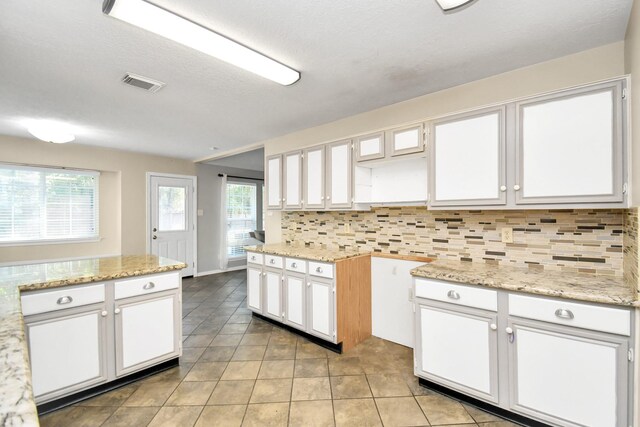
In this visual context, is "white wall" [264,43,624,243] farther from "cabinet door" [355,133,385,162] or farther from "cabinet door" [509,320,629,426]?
"cabinet door" [509,320,629,426]

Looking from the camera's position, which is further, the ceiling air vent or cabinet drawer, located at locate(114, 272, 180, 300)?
the ceiling air vent

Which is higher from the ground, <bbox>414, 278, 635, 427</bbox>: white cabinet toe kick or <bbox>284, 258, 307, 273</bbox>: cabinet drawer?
<bbox>284, 258, 307, 273</bbox>: cabinet drawer

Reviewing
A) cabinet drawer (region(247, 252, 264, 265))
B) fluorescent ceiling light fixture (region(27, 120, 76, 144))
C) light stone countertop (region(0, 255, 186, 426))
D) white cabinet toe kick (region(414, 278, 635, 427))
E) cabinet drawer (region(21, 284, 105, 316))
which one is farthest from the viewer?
cabinet drawer (region(247, 252, 264, 265))

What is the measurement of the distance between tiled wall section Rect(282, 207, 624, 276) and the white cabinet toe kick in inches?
19.8

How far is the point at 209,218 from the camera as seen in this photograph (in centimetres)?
610

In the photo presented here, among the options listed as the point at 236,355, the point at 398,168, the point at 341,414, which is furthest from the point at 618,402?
the point at 236,355

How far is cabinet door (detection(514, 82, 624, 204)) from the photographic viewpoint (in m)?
1.67

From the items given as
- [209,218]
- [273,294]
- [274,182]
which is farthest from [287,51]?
[209,218]

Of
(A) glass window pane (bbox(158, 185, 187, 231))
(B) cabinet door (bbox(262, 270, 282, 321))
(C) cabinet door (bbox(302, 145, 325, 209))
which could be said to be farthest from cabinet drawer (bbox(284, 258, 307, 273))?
(A) glass window pane (bbox(158, 185, 187, 231))

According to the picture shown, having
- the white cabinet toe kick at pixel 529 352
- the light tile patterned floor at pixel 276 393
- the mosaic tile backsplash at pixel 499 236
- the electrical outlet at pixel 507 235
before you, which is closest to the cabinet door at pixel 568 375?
the white cabinet toe kick at pixel 529 352

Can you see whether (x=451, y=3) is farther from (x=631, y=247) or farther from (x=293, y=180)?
(x=293, y=180)

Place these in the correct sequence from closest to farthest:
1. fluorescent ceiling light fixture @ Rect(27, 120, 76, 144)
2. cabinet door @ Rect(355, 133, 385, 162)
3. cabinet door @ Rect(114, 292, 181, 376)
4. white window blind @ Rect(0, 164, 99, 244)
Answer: cabinet door @ Rect(114, 292, 181, 376)
cabinet door @ Rect(355, 133, 385, 162)
fluorescent ceiling light fixture @ Rect(27, 120, 76, 144)
white window blind @ Rect(0, 164, 99, 244)

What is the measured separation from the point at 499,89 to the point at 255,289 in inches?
122

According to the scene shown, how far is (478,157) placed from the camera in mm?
A: 2113
